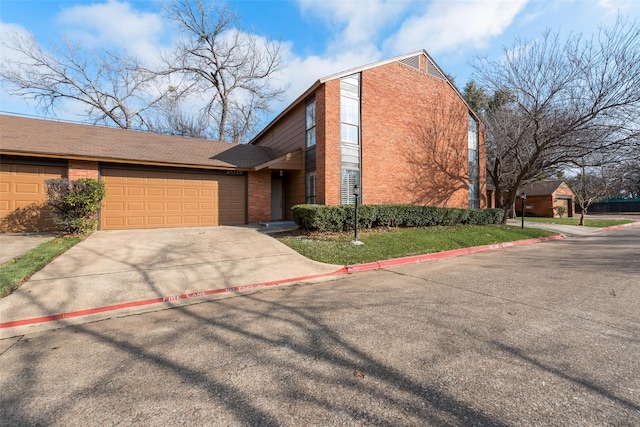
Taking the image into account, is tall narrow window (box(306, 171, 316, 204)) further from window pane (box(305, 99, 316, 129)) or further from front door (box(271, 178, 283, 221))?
front door (box(271, 178, 283, 221))

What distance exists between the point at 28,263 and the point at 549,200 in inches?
1637

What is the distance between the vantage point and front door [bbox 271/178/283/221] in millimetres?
15086

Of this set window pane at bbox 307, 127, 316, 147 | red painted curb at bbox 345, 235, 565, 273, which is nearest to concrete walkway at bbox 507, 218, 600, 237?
red painted curb at bbox 345, 235, 565, 273

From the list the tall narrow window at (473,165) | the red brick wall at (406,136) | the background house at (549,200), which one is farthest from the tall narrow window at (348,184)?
the background house at (549,200)

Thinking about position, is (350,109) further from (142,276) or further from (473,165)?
(142,276)

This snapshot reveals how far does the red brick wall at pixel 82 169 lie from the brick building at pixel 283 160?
0.03m

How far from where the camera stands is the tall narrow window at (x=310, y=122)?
12.6 meters

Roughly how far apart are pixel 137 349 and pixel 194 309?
144 cm

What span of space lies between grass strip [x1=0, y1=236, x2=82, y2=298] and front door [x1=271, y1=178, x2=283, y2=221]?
831cm

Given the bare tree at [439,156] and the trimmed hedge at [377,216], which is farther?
the bare tree at [439,156]

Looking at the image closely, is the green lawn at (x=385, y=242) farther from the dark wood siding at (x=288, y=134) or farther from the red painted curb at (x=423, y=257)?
the dark wood siding at (x=288, y=134)

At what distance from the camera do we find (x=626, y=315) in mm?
3859

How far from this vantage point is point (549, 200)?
31922mm

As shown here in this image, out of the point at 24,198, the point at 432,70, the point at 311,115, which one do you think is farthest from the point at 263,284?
the point at 432,70
